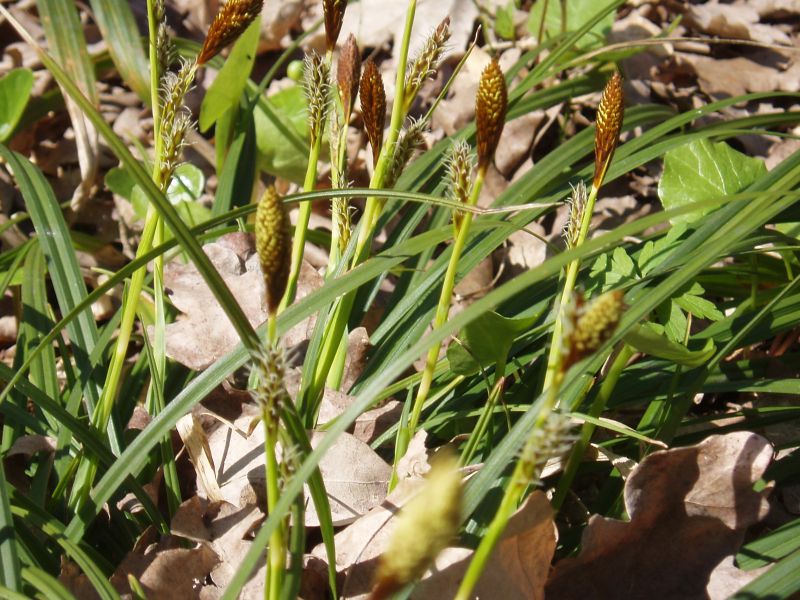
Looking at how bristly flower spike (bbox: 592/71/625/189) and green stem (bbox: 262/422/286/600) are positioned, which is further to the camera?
bristly flower spike (bbox: 592/71/625/189)

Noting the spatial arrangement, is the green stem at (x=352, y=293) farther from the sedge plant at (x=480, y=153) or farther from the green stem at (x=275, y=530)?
the green stem at (x=275, y=530)

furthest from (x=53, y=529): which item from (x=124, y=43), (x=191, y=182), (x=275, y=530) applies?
(x=124, y=43)

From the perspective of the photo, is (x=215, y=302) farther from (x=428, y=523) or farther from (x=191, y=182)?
(x=428, y=523)

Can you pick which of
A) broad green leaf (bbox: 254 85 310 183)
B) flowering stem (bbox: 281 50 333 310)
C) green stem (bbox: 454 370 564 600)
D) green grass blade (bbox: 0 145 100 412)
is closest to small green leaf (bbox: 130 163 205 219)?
broad green leaf (bbox: 254 85 310 183)

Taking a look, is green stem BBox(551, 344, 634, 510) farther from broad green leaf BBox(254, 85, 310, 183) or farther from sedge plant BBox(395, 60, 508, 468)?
broad green leaf BBox(254, 85, 310, 183)

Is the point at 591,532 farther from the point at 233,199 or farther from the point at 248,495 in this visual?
the point at 233,199

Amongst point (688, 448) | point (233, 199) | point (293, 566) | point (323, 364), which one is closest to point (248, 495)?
point (323, 364)
